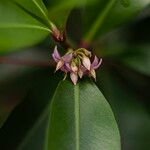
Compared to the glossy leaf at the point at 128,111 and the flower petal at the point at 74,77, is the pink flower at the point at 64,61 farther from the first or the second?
the glossy leaf at the point at 128,111

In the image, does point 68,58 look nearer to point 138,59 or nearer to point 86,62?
point 86,62

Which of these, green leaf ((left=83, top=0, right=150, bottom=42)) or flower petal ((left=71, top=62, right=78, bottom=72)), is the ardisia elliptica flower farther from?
green leaf ((left=83, top=0, right=150, bottom=42))

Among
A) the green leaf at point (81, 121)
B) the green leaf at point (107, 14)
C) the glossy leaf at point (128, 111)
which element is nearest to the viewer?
the green leaf at point (81, 121)

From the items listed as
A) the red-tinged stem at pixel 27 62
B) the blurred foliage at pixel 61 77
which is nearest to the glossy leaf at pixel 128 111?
the blurred foliage at pixel 61 77

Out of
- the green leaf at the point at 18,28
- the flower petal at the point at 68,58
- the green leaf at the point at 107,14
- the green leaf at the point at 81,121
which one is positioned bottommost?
the green leaf at the point at 81,121

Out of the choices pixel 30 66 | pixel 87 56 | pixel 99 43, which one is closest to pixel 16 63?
pixel 30 66

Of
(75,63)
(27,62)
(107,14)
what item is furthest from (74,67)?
(27,62)

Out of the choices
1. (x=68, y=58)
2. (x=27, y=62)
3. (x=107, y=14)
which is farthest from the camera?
(x=27, y=62)
